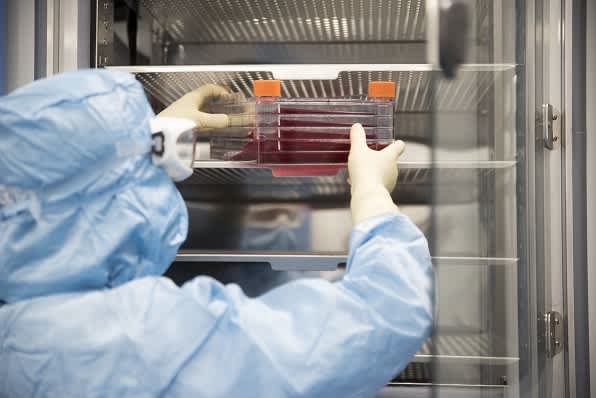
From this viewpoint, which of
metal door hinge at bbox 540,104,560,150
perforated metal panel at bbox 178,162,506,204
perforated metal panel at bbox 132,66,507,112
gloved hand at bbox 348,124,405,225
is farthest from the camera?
perforated metal panel at bbox 178,162,506,204

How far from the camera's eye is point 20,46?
4.61ft

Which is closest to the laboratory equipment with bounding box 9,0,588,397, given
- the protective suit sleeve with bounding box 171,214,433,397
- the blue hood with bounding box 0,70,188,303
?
the protective suit sleeve with bounding box 171,214,433,397

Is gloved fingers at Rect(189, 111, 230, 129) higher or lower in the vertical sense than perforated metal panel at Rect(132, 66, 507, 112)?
lower

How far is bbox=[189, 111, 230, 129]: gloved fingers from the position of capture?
1.49 meters

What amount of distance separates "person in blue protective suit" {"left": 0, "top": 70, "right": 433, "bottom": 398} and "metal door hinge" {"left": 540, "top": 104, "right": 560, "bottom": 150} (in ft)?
1.37

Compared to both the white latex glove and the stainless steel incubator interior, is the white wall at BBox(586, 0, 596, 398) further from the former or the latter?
the white latex glove

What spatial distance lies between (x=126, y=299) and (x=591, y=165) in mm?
978

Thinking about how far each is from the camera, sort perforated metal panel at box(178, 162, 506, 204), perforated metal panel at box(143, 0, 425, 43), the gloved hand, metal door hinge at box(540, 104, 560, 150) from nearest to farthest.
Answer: the gloved hand
metal door hinge at box(540, 104, 560, 150)
perforated metal panel at box(143, 0, 425, 43)
perforated metal panel at box(178, 162, 506, 204)

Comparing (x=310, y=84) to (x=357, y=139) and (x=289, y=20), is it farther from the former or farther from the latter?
(x=357, y=139)

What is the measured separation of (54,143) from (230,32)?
3.69ft

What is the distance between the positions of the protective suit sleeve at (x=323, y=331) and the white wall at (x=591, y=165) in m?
0.46

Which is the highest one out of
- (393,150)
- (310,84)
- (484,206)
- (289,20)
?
(289,20)

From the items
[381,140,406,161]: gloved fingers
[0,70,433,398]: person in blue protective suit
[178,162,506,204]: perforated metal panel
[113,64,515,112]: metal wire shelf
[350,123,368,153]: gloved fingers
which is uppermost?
[113,64,515,112]: metal wire shelf

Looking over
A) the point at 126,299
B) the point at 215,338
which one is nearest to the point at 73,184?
the point at 126,299
